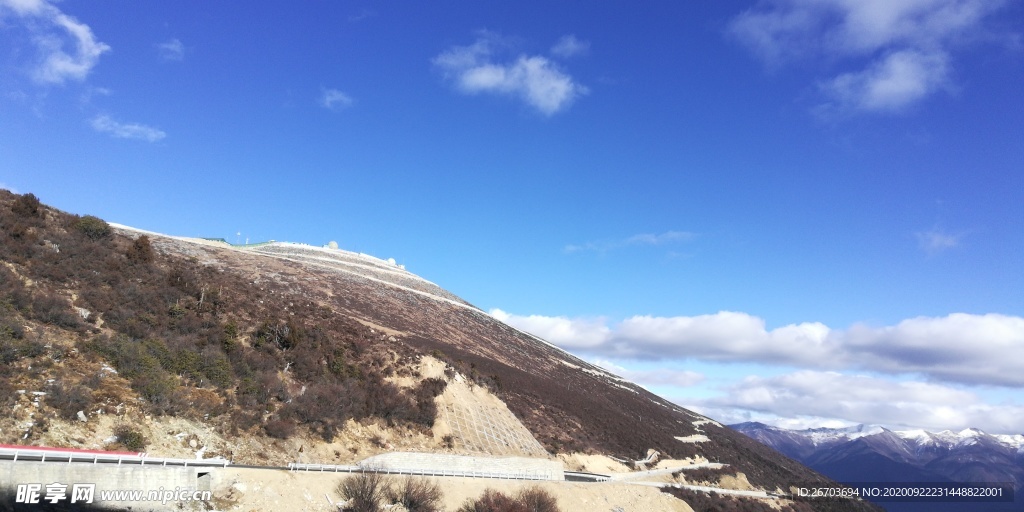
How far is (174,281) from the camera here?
33.5 meters

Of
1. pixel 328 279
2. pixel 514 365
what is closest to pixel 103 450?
pixel 514 365

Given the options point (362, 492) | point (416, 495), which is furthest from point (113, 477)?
point (416, 495)

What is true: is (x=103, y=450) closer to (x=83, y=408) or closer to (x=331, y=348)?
(x=83, y=408)

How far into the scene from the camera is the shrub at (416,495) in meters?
23.5

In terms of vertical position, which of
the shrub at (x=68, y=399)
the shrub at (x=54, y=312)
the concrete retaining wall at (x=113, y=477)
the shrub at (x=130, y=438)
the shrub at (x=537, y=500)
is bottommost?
the shrub at (x=537, y=500)

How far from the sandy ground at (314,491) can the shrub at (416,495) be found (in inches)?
22.5

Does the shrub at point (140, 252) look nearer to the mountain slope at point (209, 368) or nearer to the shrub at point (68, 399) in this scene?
the mountain slope at point (209, 368)

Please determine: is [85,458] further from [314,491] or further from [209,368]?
[209,368]

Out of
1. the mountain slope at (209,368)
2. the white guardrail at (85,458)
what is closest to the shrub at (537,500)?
the mountain slope at (209,368)

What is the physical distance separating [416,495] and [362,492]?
8.02ft

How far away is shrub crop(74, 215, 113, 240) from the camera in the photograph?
111ft

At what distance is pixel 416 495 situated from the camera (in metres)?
23.6

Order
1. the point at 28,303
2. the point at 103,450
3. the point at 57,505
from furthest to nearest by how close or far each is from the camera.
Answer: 1. the point at 28,303
2. the point at 103,450
3. the point at 57,505

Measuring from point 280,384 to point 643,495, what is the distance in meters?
22.3
